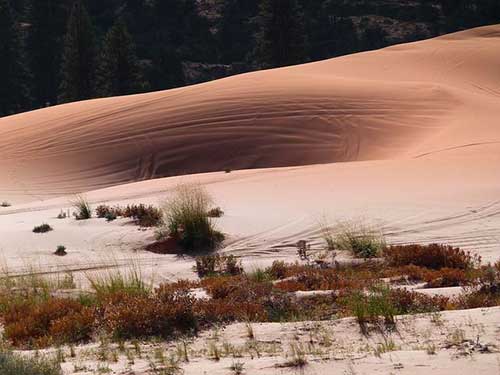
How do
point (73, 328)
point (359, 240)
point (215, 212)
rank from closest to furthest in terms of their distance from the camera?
point (73, 328), point (359, 240), point (215, 212)

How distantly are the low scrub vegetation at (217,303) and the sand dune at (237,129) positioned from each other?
1240 cm

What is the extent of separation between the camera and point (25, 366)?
574cm

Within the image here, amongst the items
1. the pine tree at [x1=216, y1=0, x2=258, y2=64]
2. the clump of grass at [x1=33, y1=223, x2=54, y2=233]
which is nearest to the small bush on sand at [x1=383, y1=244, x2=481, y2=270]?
the clump of grass at [x1=33, y1=223, x2=54, y2=233]

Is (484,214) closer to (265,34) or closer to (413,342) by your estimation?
(413,342)

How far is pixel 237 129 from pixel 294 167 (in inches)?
205

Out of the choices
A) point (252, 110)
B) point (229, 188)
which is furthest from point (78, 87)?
point (229, 188)

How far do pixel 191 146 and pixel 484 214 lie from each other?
12526 millimetres

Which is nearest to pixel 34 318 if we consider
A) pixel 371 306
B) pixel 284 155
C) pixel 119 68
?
pixel 371 306

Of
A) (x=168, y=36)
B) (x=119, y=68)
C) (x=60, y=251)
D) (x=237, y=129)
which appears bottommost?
(x=60, y=251)

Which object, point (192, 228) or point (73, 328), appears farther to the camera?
point (192, 228)

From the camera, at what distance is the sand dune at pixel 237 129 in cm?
2353

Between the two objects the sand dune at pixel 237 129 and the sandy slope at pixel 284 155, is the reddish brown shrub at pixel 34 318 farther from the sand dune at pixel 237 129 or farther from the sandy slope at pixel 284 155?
the sand dune at pixel 237 129

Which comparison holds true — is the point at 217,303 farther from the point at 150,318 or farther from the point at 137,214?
the point at 137,214

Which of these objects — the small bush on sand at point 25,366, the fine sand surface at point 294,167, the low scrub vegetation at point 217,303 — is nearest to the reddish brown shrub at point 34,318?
the low scrub vegetation at point 217,303
